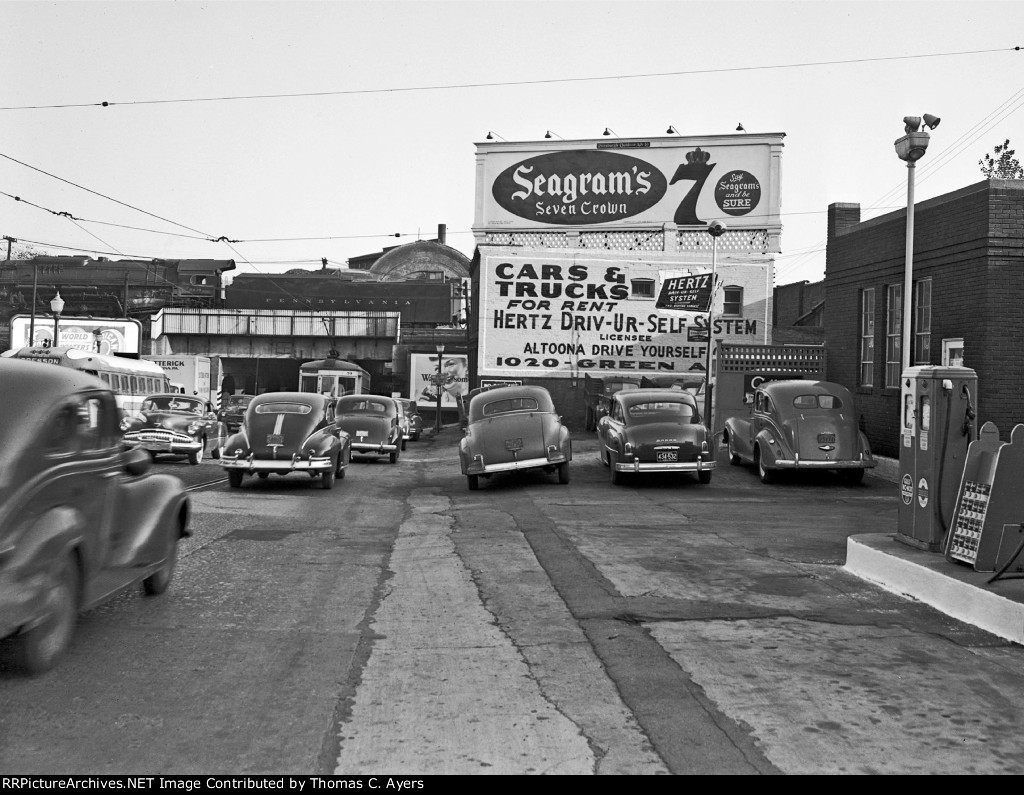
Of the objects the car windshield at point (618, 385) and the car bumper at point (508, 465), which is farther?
the car windshield at point (618, 385)

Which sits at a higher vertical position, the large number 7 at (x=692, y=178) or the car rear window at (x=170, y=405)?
the large number 7 at (x=692, y=178)

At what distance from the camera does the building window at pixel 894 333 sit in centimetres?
2248

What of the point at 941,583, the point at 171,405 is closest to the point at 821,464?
the point at 941,583

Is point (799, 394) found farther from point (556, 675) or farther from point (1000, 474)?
point (556, 675)

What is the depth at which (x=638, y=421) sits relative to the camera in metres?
19.8

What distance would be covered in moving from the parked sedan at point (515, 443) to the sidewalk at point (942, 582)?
9.14m

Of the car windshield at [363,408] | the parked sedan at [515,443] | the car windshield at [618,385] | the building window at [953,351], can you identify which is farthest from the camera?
the car windshield at [618,385]

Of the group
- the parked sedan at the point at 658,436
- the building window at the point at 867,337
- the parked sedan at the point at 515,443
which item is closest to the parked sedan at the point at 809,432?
the parked sedan at the point at 658,436

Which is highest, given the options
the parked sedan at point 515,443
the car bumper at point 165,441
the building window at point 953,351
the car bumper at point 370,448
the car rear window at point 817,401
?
the building window at point 953,351

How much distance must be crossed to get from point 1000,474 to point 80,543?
21.3ft

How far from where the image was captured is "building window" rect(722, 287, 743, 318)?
41500mm

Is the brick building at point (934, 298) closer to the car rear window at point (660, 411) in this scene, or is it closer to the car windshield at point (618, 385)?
the car rear window at point (660, 411)

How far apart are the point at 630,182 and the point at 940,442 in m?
34.3

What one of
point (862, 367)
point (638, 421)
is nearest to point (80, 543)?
point (638, 421)
